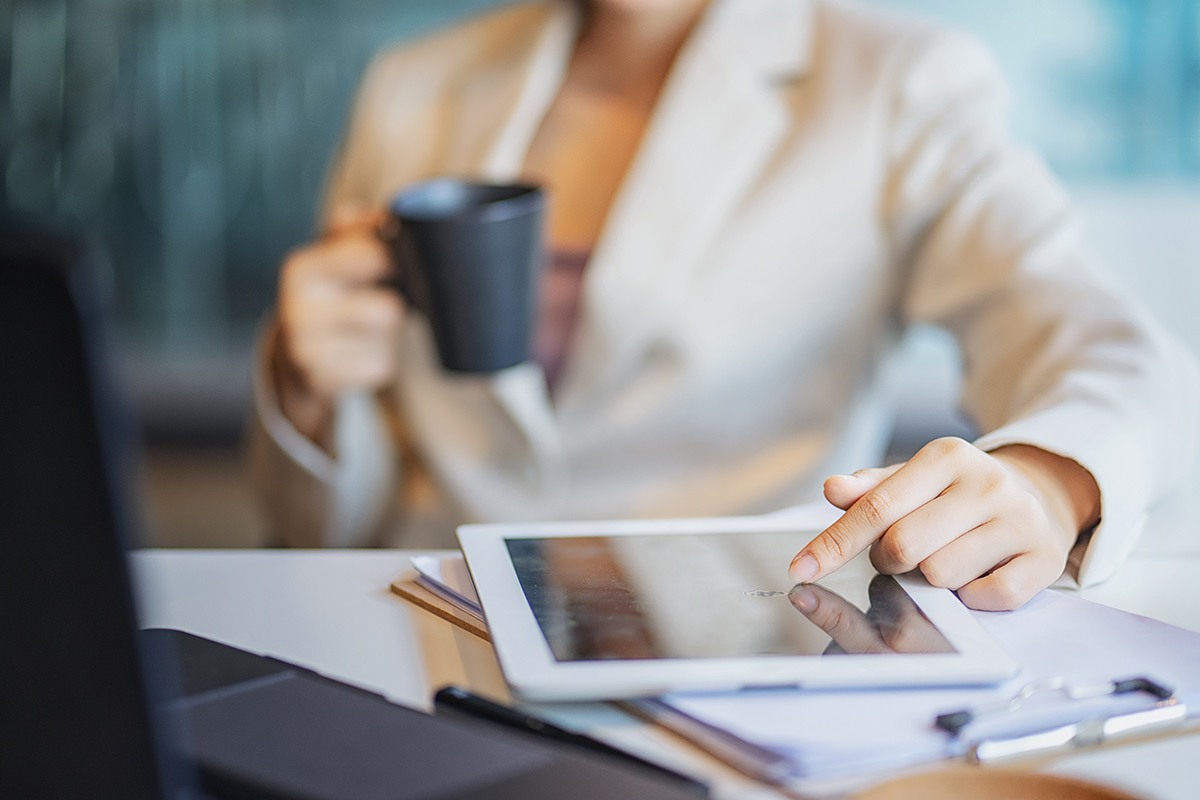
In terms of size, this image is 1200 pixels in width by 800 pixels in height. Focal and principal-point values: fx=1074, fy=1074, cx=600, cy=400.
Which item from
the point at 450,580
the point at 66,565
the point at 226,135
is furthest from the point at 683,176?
the point at 226,135

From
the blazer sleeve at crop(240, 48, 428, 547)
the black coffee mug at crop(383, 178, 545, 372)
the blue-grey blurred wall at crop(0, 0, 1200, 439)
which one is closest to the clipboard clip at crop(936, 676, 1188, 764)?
the black coffee mug at crop(383, 178, 545, 372)

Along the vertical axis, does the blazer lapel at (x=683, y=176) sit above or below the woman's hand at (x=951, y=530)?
above

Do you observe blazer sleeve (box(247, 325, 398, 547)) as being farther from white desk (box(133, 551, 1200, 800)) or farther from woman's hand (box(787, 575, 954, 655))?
woman's hand (box(787, 575, 954, 655))

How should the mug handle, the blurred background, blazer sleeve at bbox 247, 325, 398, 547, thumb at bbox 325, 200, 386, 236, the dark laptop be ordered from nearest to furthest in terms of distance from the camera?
the dark laptop < the mug handle < thumb at bbox 325, 200, 386, 236 < blazer sleeve at bbox 247, 325, 398, 547 < the blurred background

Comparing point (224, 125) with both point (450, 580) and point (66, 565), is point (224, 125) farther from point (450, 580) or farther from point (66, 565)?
point (66, 565)

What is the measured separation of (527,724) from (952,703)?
0.15 meters

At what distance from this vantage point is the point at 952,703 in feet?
1.21

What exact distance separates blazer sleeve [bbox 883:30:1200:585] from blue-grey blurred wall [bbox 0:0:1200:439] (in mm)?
1236

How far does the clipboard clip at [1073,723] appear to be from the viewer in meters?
0.34

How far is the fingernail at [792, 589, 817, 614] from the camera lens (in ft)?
1.39

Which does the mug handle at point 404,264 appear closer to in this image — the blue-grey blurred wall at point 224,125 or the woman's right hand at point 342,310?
the woman's right hand at point 342,310

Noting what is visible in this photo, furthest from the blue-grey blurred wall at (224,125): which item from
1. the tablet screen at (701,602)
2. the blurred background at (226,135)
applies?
the tablet screen at (701,602)

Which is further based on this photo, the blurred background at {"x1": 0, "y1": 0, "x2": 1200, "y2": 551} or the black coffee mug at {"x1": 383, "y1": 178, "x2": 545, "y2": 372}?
the blurred background at {"x1": 0, "y1": 0, "x2": 1200, "y2": 551}

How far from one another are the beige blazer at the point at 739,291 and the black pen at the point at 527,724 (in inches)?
18.0
